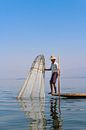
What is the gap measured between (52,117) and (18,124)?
260 cm

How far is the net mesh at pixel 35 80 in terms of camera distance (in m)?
26.7

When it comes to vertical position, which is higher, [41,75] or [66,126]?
[41,75]

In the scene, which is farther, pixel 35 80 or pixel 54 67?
pixel 35 80

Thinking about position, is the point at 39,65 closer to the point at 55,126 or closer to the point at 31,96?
the point at 31,96

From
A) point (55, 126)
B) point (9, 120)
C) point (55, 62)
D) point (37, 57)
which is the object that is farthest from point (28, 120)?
point (37, 57)

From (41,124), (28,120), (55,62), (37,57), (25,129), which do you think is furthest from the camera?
(37,57)

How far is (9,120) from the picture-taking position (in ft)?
51.4

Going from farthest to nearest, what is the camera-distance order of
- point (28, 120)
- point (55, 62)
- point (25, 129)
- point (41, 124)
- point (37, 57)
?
point (37, 57) → point (55, 62) → point (28, 120) → point (41, 124) → point (25, 129)

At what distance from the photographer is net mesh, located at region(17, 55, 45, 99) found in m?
26.7

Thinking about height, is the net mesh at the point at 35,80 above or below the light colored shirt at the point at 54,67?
below

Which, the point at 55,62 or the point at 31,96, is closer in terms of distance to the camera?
the point at 55,62

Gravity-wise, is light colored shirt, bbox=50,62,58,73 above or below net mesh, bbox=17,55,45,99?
above

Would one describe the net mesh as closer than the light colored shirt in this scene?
No

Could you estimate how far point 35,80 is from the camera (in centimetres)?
2681
